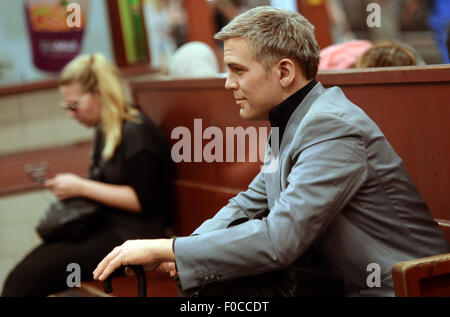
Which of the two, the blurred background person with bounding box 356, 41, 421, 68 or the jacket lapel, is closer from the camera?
the jacket lapel

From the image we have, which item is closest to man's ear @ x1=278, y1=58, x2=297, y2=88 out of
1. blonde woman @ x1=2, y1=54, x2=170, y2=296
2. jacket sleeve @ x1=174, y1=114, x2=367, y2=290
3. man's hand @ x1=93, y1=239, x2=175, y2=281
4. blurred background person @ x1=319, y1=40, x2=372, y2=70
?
jacket sleeve @ x1=174, y1=114, x2=367, y2=290

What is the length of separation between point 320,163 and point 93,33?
428 cm

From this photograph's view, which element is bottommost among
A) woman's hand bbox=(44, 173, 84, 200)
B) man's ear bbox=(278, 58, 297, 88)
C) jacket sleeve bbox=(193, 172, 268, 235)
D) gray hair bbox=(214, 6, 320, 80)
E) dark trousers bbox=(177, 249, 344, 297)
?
woman's hand bbox=(44, 173, 84, 200)

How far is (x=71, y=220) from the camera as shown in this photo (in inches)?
125

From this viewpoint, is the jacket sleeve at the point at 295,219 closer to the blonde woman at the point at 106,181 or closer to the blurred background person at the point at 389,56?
the blurred background person at the point at 389,56

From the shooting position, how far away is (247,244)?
1677 millimetres

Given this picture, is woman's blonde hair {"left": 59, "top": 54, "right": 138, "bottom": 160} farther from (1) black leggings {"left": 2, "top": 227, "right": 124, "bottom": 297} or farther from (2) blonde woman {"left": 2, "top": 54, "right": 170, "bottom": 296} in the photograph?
(1) black leggings {"left": 2, "top": 227, "right": 124, "bottom": 297}

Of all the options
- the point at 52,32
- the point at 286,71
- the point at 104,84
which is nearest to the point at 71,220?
the point at 104,84

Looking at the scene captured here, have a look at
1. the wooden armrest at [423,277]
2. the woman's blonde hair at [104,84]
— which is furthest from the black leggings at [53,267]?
the wooden armrest at [423,277]

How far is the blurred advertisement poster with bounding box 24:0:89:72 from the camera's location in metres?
5.25

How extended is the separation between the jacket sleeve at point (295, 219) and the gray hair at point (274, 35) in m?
0.20

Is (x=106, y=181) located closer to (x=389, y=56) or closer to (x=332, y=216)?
(x=389, y=56)
